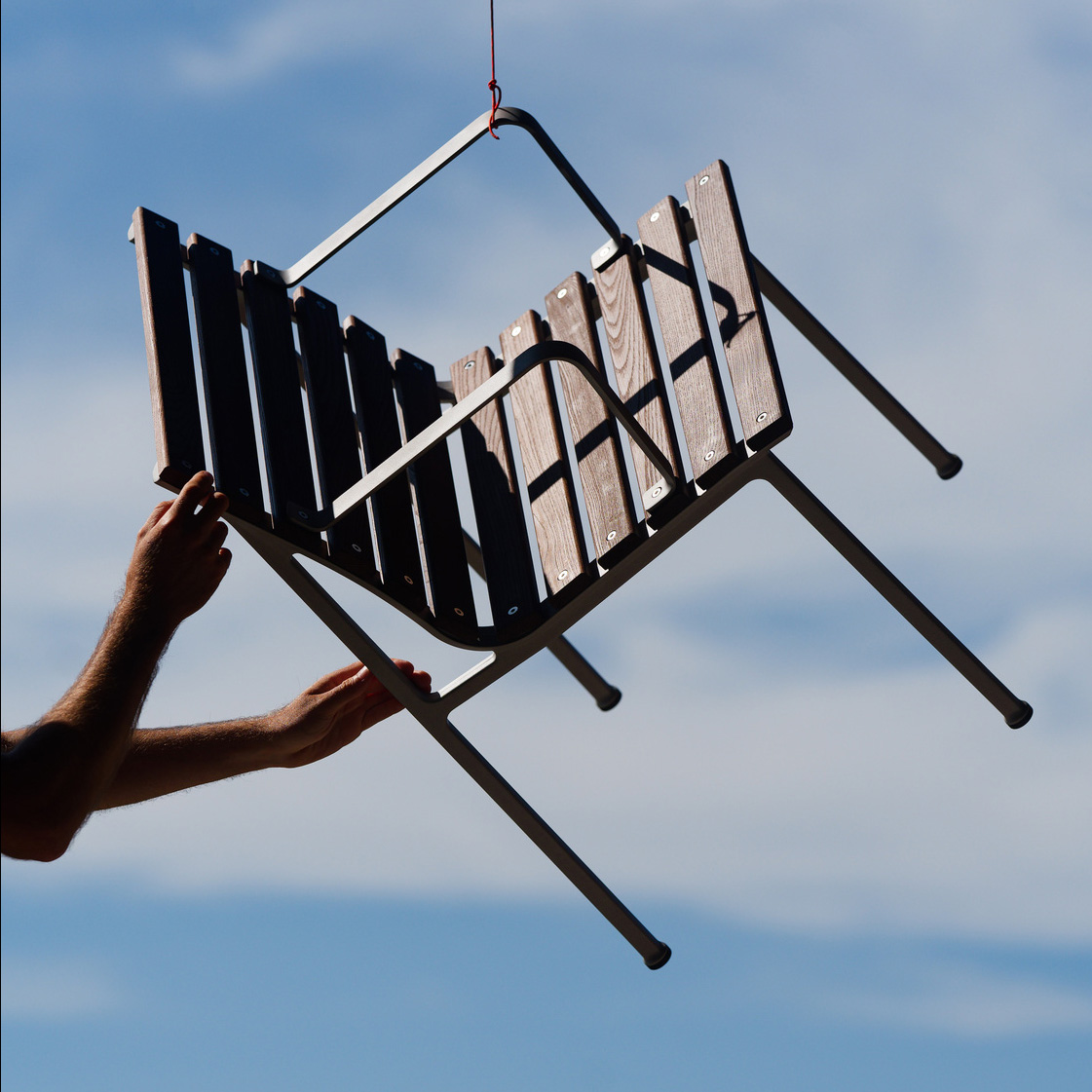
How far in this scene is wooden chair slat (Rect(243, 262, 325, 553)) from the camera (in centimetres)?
242

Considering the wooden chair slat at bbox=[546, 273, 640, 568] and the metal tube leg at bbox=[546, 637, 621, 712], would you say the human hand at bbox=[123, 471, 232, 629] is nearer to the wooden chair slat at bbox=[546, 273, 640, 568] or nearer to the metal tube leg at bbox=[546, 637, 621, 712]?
the wooden chair slat at bbox=[546, 273, 640, 568]

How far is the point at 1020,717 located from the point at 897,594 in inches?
12.9

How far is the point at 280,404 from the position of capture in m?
2.53

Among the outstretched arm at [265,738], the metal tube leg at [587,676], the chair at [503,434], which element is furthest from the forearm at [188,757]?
the metal tube leg at [587,676]

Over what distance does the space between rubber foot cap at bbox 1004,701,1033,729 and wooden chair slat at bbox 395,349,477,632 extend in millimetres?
935

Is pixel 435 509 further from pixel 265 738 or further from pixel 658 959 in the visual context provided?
pixel 658 959

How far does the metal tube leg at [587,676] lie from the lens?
11.7 feet

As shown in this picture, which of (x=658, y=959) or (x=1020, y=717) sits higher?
(x=1020, y=717)

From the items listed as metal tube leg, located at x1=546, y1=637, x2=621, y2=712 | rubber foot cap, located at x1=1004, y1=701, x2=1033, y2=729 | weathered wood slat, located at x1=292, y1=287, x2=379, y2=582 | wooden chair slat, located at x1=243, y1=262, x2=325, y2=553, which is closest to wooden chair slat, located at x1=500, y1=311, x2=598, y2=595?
weathered wood slat, located at x1=292, y1=287, x2=379, y2=582

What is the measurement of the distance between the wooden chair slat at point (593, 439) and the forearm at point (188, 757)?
0.73m

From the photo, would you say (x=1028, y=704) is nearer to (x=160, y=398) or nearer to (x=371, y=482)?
(x=371, y=482)

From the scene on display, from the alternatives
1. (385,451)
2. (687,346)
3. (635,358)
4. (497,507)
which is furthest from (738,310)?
(385,451)

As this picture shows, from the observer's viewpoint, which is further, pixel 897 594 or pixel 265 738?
pixel 265 738

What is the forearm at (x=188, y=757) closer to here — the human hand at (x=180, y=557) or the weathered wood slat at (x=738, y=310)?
the human hand at (x=180, y=557)
